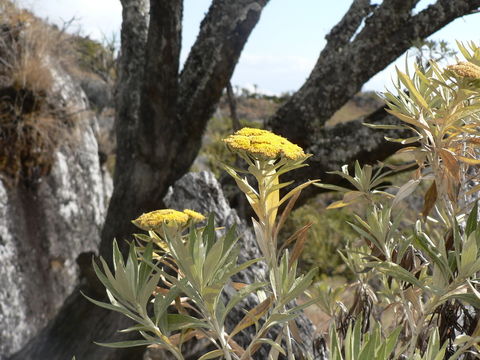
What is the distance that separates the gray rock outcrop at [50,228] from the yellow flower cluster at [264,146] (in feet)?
10.6

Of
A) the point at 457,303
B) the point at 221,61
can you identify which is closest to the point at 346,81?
the point at 221,61

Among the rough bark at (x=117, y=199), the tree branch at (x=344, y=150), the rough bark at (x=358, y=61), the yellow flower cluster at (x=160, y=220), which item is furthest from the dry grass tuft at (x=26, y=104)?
the yellow flower cluster at (x=160, y=220)

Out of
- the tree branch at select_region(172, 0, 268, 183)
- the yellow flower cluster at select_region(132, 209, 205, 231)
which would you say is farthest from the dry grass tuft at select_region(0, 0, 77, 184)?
the yellow flower cluster at select_region(132, 209, 205, 231)

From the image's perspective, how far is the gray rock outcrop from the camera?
11.7ft

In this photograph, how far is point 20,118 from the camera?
409 centimetres

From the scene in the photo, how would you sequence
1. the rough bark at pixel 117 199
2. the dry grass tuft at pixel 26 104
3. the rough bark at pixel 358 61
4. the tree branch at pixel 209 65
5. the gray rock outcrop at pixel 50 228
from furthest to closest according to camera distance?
the dry grass tuft at pixel 26 104 → the gray rock outcrop at pixel 50 228 → the tree branch at pixel 209 65 → the rough bark at pixel 117 199 → the rough bark at pixel 358 61

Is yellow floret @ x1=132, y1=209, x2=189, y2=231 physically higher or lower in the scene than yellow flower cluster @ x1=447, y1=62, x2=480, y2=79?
lower

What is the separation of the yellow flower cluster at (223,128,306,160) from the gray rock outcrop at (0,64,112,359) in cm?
322

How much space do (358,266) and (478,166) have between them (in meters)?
0.32

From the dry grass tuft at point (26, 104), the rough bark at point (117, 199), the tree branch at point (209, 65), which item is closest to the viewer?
the rough bark at point (117, 199)

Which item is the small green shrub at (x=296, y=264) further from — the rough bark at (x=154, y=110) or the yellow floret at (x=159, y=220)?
the rough bark at (x=154, y=110)

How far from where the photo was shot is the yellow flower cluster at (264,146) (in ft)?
2.30

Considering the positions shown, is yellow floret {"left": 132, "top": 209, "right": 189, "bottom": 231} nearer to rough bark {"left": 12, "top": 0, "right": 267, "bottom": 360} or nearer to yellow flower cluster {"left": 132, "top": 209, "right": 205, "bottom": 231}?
yellow flower cluster {"left": 132, "top": 209, "right": 205, "bottom": 231}

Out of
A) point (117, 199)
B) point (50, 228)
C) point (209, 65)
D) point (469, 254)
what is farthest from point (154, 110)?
point (469, 254)
